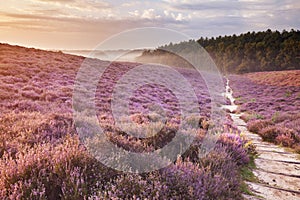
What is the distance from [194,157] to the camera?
4.70 metres

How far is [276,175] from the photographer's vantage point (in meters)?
5.21

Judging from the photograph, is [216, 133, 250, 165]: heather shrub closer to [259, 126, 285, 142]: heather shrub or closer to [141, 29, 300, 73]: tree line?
[259, 126, 285, 142]: heather shrub

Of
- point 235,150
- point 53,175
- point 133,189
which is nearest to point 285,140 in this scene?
point 235,150

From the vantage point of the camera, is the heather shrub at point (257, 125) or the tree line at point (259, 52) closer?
the heather shrub at point (257, 125)

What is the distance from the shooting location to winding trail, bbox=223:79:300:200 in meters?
4.26

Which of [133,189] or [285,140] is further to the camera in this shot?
[285,140]

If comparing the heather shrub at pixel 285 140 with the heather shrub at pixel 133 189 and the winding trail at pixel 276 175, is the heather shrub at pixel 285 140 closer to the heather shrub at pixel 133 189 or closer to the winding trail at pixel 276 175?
the winding trail at pixel 276 175

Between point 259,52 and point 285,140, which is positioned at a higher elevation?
point 259,52

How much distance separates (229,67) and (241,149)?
75874 mm

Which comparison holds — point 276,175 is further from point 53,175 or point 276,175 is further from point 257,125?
point 257,125

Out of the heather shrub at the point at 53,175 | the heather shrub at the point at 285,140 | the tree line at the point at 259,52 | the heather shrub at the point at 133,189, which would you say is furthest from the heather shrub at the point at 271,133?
the tree line at the point at 259,52

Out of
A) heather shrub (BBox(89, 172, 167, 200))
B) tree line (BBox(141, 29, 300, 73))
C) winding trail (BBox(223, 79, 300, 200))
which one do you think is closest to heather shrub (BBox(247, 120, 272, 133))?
winding trail (BBox(223, 79, 300, 200))

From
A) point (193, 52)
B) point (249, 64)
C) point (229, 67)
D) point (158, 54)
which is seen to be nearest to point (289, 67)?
point (249, 64)

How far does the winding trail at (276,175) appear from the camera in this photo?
168 inches
